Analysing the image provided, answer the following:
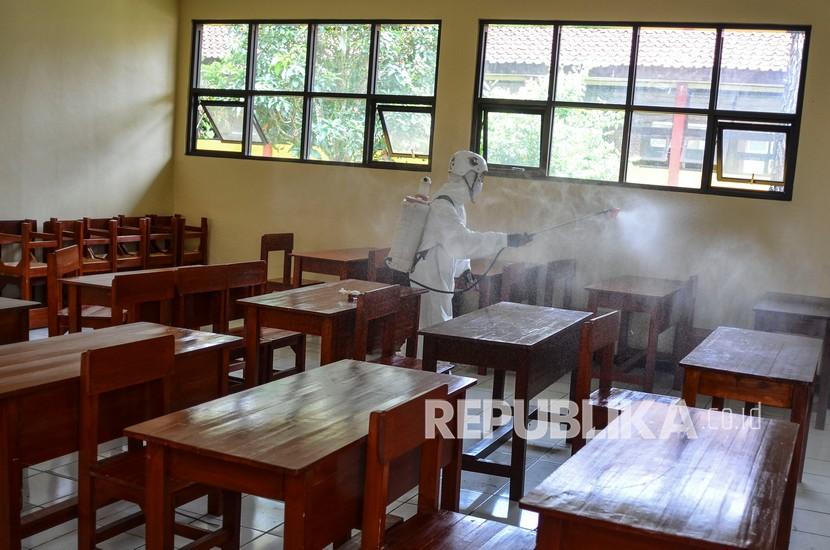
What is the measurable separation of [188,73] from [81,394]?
20.8 feet

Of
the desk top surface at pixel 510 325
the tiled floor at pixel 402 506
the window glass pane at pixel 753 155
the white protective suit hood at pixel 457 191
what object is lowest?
the tiled floor at pixel 402 506

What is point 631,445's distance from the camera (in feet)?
7.85

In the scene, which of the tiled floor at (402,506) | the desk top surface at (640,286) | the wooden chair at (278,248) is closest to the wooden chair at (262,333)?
the tiled floor at (402,506)

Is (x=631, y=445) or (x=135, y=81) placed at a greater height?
(x=135, y=81)

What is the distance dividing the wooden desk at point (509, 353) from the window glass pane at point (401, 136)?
356 centimetres

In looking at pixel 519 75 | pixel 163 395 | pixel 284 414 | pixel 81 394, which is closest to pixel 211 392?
pixel 163 395

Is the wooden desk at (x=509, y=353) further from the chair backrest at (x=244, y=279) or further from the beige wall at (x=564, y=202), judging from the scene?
the beige wall at (x=564, y=202)

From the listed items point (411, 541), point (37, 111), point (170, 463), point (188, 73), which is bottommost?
point (411, 541)

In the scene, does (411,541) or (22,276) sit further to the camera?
(22,276)

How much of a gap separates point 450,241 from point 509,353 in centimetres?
156

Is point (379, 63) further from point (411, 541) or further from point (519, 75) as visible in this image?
point (411, 541)

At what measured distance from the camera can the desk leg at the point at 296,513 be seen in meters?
2.04

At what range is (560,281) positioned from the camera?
275 inches

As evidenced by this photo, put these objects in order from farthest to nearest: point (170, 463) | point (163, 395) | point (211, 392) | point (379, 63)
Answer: point (379, 63), point (211, 392), point (163, 395), point (170, 463)
